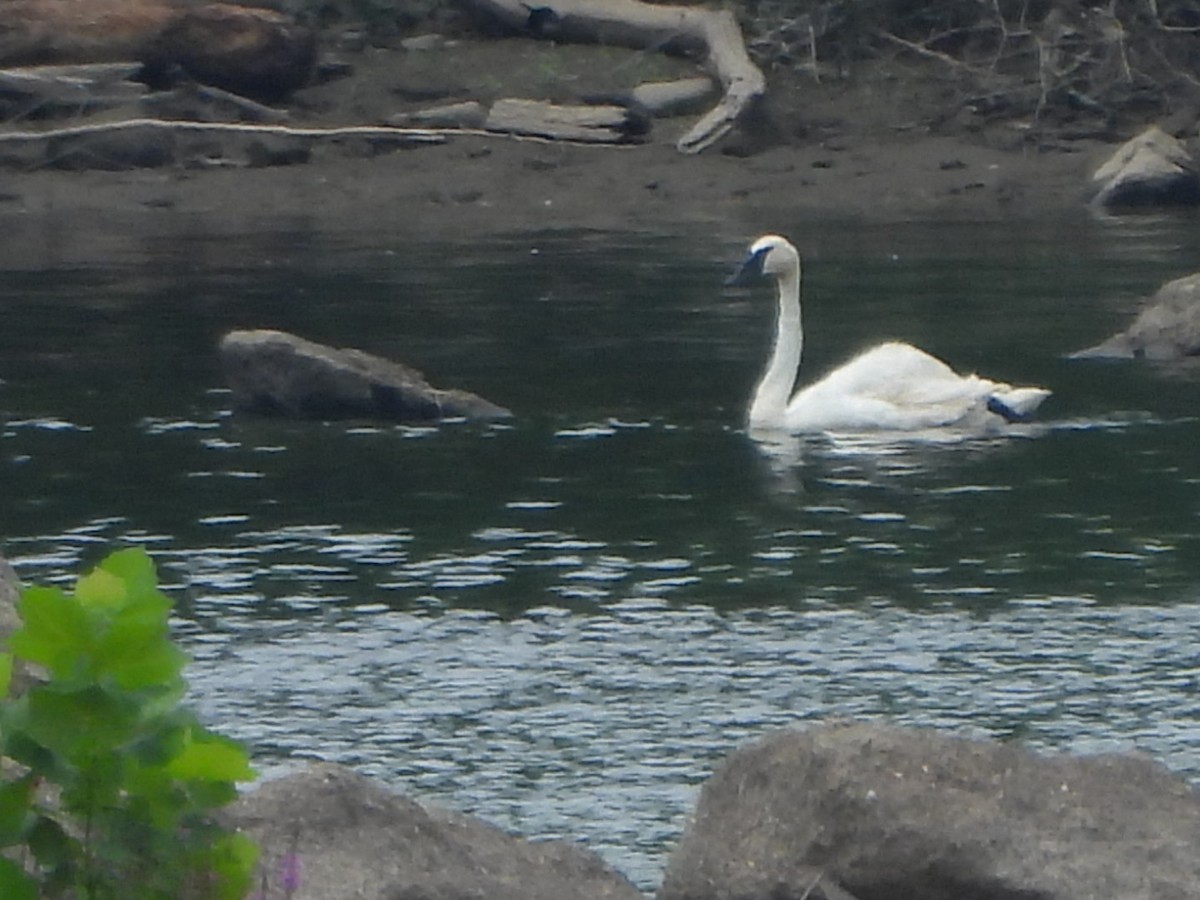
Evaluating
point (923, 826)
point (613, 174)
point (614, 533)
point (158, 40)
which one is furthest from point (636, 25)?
point (923, 826)

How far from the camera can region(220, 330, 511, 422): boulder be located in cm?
1555

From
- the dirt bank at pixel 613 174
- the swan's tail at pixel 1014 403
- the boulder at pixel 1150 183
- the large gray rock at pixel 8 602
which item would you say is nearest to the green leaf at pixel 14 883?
the large gray rock at pixel 8 602

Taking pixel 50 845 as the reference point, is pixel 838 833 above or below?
below

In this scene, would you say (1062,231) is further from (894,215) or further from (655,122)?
(655,122)

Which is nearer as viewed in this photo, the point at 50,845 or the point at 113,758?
the point at 113,758

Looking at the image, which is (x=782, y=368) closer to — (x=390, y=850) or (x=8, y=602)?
(x=8, y=602)

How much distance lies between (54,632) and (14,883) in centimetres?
39

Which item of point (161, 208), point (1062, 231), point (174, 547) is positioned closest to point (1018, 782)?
point (174, 547)

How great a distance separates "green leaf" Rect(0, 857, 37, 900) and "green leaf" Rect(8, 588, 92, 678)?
31cm

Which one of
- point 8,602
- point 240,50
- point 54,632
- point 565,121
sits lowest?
point 565,121

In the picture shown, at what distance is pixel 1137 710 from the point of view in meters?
9.38

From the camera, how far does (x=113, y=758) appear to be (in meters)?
4.21

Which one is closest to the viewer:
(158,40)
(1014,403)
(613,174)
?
(1014,403)

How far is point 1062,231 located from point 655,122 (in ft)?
15.9
